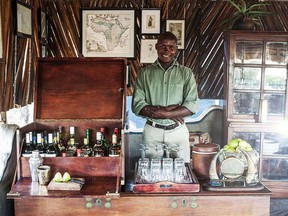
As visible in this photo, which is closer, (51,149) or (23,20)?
(51,149)

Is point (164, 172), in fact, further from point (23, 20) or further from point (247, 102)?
point (247, 102)

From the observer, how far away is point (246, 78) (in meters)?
4.86

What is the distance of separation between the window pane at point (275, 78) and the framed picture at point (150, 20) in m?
1.52

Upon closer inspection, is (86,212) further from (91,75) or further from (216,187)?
(91,75)

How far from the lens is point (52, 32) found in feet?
17.8

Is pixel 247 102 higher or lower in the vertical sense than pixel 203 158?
higher

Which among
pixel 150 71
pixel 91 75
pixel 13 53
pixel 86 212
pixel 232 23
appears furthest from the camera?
pixel 232 23

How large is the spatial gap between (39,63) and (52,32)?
98.6 inches

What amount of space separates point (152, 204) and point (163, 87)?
1338 millimetres

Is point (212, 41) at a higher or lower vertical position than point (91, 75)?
higher

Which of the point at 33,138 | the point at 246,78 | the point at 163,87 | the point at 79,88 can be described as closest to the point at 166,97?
the point at 163,87

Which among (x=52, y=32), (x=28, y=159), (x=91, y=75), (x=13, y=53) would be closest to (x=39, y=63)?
(x=91, y=75)

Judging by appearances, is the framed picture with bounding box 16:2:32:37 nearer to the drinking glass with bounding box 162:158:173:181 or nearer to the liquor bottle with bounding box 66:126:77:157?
the liquor bottle with bounding box 66:126:77:157

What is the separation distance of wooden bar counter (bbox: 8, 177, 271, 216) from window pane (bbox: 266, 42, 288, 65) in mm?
2754
